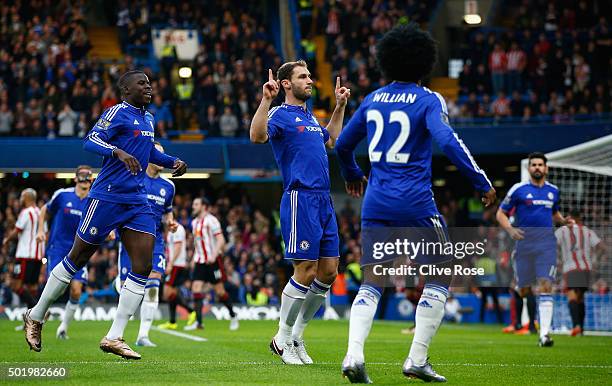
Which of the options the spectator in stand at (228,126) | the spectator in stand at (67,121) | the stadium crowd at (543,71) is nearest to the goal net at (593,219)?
the stadium crowd at (543,71)

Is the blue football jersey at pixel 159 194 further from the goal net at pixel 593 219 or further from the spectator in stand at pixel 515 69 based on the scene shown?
the spectator in stand at pixel 515 69

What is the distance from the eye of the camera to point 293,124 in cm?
954

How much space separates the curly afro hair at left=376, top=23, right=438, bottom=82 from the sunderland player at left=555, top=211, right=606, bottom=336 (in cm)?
1016

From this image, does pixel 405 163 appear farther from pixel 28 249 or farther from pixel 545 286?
pixel 28 249

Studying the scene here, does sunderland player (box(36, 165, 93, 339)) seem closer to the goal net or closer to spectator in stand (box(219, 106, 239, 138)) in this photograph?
the goal net

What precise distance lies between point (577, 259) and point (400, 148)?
11211 mm

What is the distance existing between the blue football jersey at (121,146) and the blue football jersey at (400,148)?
99.1 inches

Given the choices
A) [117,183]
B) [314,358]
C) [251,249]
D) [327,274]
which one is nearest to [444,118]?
[327,274]

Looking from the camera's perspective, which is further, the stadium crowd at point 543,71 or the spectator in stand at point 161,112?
the spectator in stand at point 161,112

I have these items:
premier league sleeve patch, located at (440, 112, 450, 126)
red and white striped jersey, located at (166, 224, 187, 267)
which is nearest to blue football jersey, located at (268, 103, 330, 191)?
premier league sleeve patch, located at (440, 112, 450, 126)

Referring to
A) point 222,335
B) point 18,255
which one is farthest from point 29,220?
point 222,335

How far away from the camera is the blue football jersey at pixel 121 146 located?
9.40 metres

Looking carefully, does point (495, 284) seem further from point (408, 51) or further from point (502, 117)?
point (408, 51)

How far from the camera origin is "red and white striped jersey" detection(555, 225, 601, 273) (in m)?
18.1
